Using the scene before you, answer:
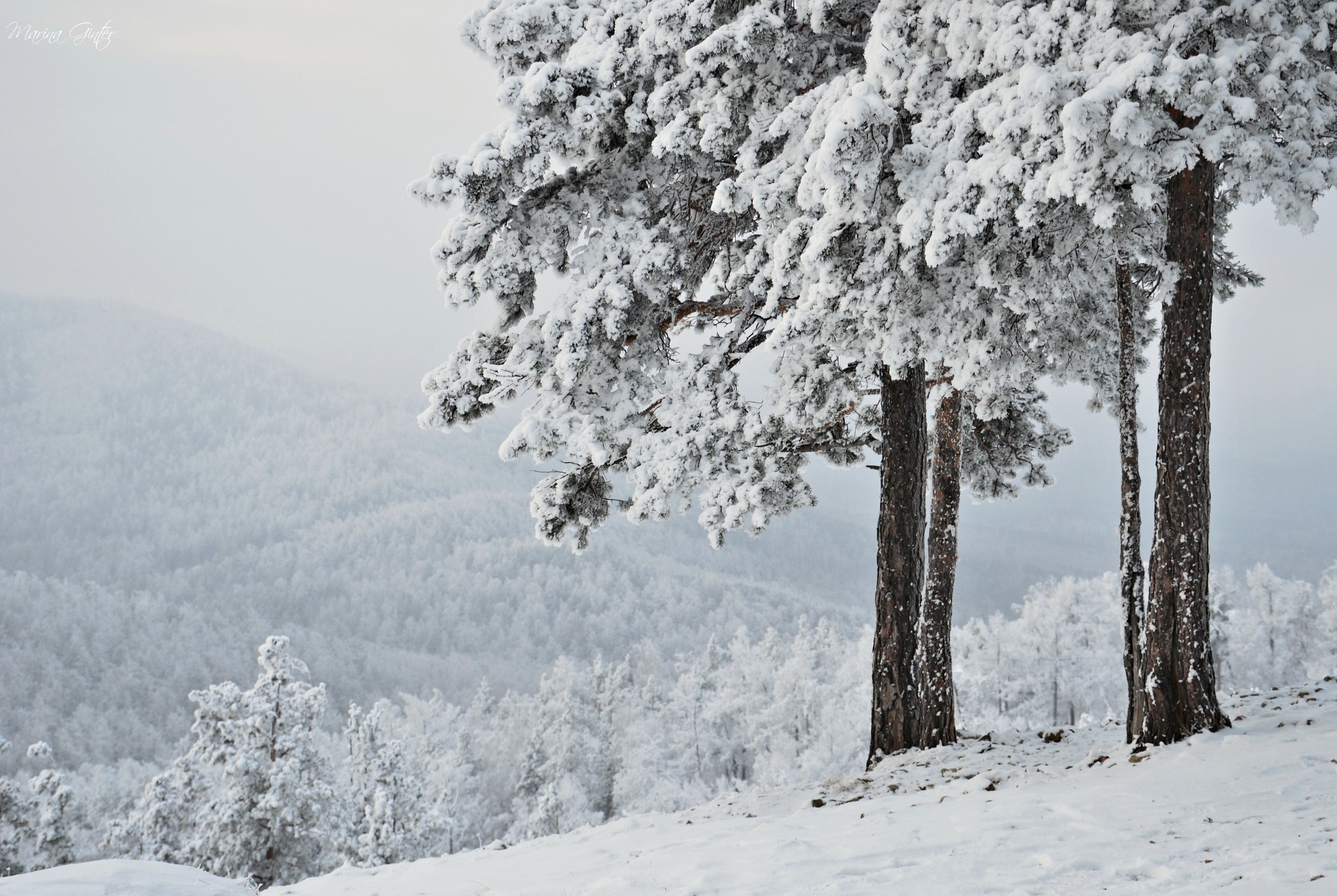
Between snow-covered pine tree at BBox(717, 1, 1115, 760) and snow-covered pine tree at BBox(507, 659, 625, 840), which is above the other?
snow-covered pine tree at BBox(717, 1, 1115, 760)

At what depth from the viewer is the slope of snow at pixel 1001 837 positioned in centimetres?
381

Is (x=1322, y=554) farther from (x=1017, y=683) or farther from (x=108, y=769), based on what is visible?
(x=108, y=769)

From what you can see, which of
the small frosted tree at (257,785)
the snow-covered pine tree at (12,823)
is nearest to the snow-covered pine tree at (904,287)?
the small frosted tree at (257,785)

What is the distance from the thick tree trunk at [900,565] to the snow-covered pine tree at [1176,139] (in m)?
2.45

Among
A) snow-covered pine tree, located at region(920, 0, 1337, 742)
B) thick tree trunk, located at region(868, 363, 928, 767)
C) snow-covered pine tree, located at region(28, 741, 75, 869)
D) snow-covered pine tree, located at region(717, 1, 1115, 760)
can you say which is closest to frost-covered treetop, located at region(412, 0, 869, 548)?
snow-covered pine tree, located at region(717, 1, 1115, 760)

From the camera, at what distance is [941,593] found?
8.98 metres

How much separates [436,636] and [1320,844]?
18016cm

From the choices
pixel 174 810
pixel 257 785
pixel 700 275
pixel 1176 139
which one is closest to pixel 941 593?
pixel 700 275

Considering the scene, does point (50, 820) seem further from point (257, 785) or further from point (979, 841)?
point (979, 841)

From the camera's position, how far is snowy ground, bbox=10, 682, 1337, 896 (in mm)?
3619

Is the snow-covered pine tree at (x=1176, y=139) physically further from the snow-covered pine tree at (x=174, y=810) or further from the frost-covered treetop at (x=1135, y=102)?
the snow-covered pine tree at (x=174, y=810)

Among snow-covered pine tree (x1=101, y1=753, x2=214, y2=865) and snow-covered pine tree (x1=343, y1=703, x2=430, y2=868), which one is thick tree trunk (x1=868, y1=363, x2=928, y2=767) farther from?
snow-covered pine tree (x1=343, y1=703, x2=430, y2=868)

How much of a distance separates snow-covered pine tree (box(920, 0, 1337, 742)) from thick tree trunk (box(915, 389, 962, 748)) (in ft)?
7.73

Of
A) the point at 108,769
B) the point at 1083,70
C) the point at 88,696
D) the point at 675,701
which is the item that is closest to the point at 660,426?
the point at 1083,70
